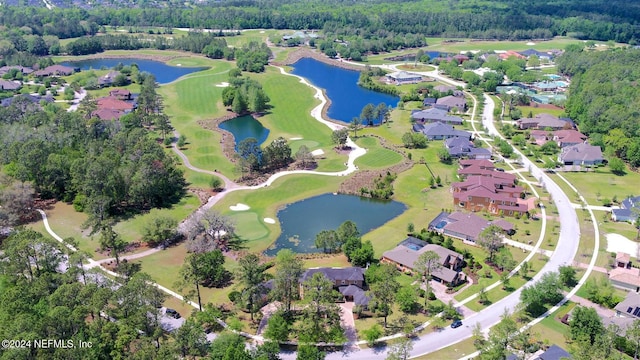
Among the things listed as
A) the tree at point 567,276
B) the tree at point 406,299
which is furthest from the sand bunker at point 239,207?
the tree at point 567,276

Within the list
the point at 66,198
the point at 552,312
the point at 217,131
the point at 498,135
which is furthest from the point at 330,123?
the point at 552,312

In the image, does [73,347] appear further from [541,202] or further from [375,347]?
[541,202]

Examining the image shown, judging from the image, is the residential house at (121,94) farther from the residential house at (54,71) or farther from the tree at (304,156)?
the tree at (304,156)

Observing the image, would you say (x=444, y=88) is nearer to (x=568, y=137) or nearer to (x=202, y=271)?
(x=568, y=137)

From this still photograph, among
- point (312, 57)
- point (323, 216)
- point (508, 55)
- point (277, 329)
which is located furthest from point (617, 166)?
point (312, 57)

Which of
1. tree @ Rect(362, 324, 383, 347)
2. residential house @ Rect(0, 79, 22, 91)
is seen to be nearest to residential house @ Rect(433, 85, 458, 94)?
tree @ Rect(362, 324, 383, 347)

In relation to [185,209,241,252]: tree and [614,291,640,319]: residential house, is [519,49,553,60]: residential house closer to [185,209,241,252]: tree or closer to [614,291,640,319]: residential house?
[614,291,640,319]: residential house
